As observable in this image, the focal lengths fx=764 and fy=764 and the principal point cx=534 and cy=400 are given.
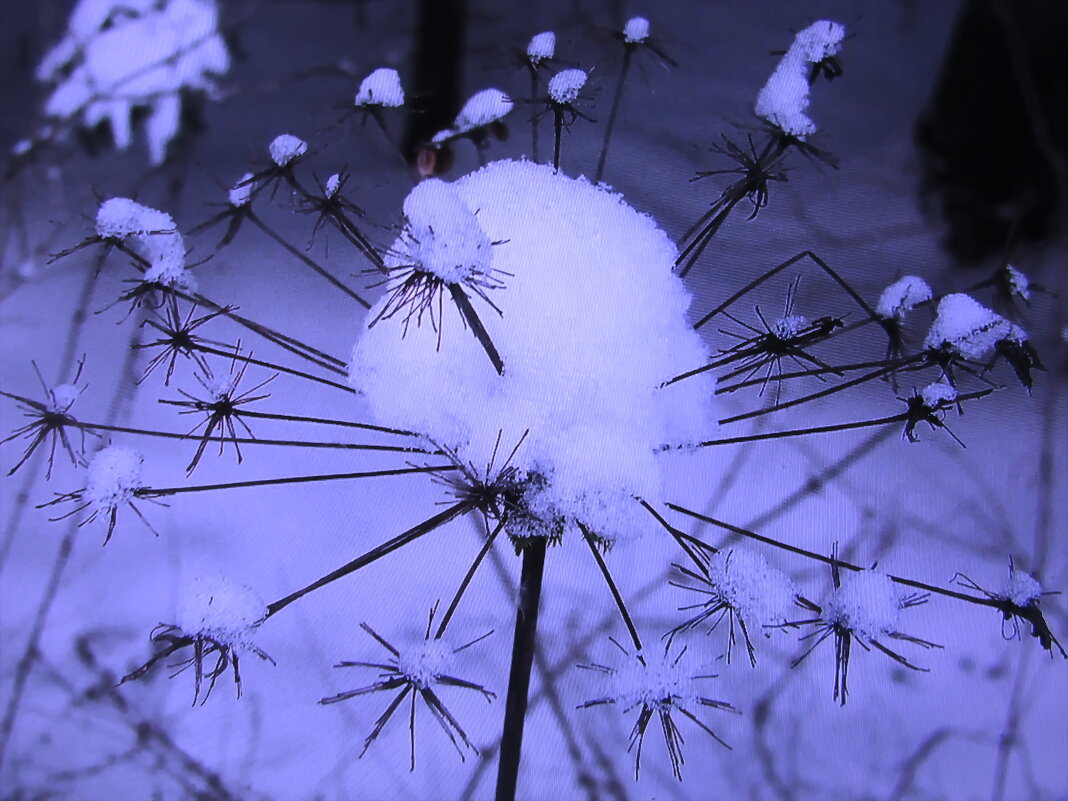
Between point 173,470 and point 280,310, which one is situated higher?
point 280,310

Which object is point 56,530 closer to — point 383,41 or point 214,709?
point 214,709

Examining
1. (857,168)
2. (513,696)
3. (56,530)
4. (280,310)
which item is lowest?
(513,696)

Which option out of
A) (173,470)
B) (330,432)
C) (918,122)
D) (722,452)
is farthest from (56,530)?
(918,122)

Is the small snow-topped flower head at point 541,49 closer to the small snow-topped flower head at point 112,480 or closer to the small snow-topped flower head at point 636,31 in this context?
the small snow-topped flower head at point 636,31

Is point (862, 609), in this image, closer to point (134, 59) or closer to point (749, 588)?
point (749, 588)

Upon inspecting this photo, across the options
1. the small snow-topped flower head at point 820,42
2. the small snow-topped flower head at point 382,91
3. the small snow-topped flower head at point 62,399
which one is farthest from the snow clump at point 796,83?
the small snow-topped flower head at point 62,399

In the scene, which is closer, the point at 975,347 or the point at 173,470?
the point at 975,347
